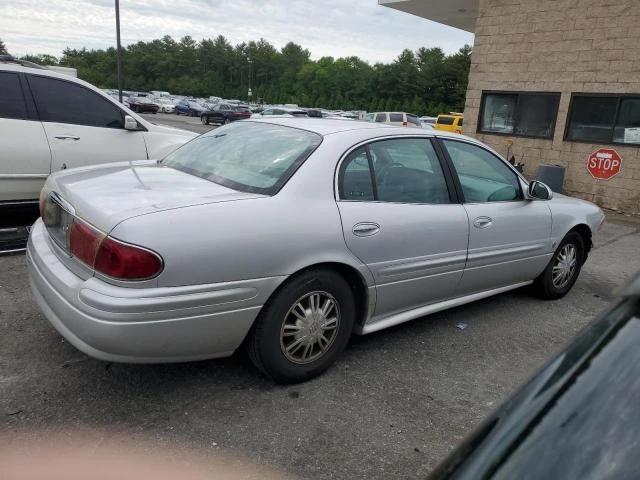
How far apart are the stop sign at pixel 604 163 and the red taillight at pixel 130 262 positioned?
1088 centimetres

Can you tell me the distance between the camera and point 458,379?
11.0 ft

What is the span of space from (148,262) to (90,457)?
0.92 meters

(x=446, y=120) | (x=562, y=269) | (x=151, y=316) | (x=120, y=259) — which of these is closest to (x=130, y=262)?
(x=120, y=259)

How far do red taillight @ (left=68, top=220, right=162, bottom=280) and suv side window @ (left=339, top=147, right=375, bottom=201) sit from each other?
121cm

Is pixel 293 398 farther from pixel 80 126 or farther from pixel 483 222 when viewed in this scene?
pixel 80 126

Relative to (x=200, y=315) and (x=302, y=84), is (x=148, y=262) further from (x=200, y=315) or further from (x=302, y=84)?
(x=302, y=84)

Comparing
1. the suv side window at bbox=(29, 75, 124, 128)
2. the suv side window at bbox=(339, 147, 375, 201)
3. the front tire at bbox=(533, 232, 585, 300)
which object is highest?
the suv side window at bbox=(29, 75, 124, 128)

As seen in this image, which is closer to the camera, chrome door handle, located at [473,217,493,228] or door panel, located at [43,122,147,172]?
chrome door handle, located at [473,217,493,228]

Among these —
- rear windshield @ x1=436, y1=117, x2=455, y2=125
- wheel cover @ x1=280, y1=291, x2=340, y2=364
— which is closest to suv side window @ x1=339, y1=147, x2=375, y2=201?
wheel cover @ x1=280, y1=291, x2=340, y2=364

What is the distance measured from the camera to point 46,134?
533 cm

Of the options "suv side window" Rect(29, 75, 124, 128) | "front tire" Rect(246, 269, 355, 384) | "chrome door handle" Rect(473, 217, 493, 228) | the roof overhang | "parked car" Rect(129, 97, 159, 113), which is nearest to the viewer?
"front tire" Rect(246, 269, 355, 384)

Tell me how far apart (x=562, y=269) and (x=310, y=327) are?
292cm

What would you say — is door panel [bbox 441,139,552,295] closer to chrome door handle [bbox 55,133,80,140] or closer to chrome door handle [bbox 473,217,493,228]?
chrome door handle [bbox 473,217,493,228]

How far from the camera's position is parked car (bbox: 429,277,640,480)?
977 millimetres
